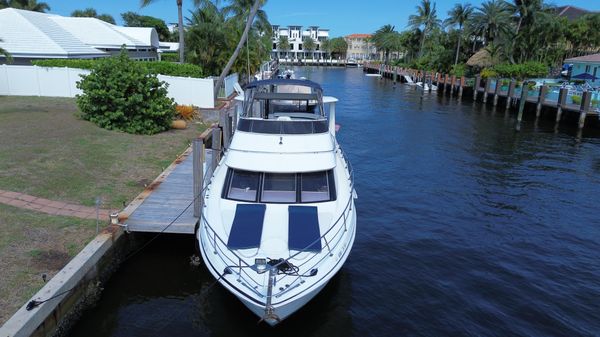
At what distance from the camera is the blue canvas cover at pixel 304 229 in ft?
27.7

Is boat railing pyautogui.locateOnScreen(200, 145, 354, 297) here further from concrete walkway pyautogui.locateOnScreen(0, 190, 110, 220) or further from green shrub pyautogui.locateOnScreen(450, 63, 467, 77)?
green shrub pyautogui.locateOnScreen(450, 63, 467, 77)

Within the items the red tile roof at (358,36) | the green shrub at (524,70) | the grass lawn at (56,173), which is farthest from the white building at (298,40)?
the grass lawn at (56,173)

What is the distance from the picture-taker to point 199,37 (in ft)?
119

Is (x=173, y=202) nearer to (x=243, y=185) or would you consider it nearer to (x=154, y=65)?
(x=243, y=185)

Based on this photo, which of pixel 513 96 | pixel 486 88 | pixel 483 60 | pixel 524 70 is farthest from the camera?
pixel 483 60

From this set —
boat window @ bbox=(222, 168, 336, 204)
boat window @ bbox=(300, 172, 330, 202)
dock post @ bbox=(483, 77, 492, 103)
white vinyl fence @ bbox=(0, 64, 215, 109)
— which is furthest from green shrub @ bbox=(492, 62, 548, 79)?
boat window @ bbox=(222, 168, 336, 204)

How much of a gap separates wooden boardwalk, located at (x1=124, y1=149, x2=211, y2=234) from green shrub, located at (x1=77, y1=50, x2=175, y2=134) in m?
5.67

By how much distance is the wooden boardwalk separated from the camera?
10344 millimetres

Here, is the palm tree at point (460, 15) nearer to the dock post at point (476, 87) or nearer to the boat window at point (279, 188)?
the dock post at point (476, 87)

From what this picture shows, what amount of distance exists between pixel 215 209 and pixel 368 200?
8.00 meters

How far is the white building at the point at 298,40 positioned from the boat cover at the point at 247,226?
148 metres

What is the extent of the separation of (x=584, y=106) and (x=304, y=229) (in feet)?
95.7

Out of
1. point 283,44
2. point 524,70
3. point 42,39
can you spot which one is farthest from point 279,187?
point 283,44

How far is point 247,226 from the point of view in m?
8.97
